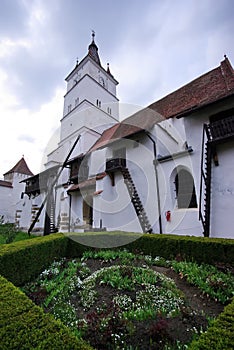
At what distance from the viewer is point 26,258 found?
17.1ft

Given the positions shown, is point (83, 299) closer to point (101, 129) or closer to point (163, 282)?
point (163, 282)

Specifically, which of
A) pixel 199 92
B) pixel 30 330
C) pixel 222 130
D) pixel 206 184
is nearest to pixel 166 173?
pixel 206 184

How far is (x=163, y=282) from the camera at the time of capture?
4.00 metres

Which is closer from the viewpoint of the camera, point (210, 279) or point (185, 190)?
point (210, 279)

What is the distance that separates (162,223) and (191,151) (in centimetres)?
407

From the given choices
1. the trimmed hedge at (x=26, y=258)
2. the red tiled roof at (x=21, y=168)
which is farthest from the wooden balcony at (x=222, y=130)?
the red tiled roof at (x=21, y=168)

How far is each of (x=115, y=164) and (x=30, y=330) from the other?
11284 mm

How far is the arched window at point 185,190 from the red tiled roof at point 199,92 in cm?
322

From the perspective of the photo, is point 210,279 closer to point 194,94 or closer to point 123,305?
point 123,305

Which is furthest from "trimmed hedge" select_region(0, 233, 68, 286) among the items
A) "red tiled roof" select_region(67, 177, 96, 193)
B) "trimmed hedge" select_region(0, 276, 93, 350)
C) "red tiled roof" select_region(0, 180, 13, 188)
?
"red tiled roof" select_region(0, 180, 13, 188)

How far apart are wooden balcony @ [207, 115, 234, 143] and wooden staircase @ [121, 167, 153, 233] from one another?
5305 mm

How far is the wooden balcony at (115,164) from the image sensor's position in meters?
12.7

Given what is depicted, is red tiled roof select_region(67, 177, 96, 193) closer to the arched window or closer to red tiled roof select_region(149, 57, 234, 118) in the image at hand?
the arched window

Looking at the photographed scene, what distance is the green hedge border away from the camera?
183 cm
